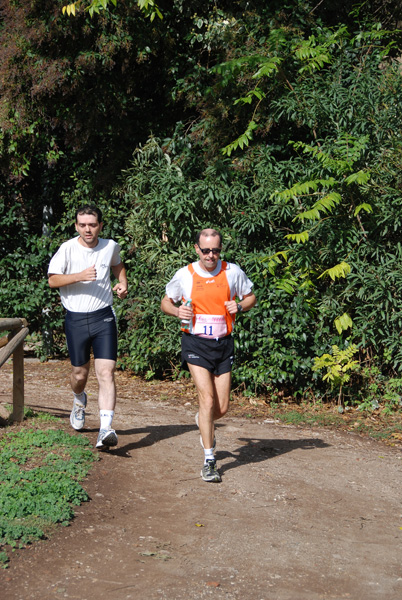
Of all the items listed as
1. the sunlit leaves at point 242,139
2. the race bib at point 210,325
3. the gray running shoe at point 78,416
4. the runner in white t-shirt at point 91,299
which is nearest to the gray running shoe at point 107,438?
the runner in white t-shirt at point 91,299

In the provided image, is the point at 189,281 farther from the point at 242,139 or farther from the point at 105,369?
the point at 242,139

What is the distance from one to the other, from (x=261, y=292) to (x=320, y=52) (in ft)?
10.4

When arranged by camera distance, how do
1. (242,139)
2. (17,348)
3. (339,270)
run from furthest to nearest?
(242,139) → (339,270) → (17,348)

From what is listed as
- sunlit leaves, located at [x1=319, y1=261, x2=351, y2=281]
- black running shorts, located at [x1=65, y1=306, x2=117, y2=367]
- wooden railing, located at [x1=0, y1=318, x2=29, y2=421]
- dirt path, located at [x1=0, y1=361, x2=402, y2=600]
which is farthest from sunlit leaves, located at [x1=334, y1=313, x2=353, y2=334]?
wooden railing, located at [x1=0, y1=318, x2=29, y2=421]

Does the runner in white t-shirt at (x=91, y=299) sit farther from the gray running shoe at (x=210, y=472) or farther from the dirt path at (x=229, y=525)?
the gray running shoe at (x=210, y=472)

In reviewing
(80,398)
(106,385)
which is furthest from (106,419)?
(80,398)

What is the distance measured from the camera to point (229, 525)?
16.4ft

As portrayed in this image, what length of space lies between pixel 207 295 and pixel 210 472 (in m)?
1.46

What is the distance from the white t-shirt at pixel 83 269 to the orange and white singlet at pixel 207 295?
79cm

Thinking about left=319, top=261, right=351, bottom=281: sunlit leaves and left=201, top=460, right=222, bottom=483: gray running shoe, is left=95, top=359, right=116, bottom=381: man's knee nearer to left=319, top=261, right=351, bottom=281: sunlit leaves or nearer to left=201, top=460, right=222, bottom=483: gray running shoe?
left=201, top=460, right=222, bottom=483: gray running shoe

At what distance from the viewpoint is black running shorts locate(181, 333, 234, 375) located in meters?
5.84

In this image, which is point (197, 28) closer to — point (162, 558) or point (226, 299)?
point (226, 299)

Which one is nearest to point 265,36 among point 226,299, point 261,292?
point 261,292

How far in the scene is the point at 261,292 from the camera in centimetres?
899
